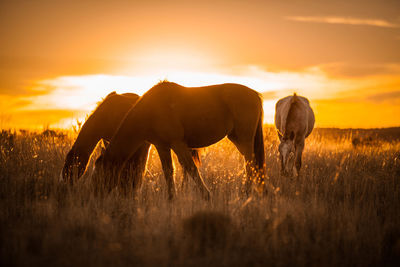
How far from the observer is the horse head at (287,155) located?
23.2 ft

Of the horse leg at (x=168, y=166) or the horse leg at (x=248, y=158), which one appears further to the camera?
the horse leg at (x=248, y=158)

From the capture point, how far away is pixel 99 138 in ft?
20.0

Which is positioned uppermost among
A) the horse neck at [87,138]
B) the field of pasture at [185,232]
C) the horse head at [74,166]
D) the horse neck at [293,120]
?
the horse neck at [293,120]

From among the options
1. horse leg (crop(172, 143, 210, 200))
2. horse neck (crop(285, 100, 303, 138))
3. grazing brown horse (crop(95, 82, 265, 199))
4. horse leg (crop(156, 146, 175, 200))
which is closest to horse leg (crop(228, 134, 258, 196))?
grazing brown horse (crop(95, 82, 265, 199))

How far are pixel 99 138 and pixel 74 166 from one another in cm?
89

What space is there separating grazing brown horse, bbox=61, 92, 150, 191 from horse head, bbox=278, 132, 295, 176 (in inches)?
130

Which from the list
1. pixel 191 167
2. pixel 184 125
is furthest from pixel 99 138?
pixel 191 167

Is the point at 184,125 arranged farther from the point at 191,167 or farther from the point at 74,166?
the point at 74,166

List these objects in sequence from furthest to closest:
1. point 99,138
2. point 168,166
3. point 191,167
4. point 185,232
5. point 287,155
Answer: point 287,155 → point 99,138 → point 168,166 → point 191,167 → point 185,232

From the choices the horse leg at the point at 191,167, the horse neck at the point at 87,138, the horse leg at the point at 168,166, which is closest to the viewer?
the horse leg at the point at 191,167

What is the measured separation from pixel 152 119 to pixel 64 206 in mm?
1905

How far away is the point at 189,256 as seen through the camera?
306 cm

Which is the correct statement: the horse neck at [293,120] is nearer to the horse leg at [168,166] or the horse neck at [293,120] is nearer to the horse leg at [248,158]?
the horse leg at [248,158]

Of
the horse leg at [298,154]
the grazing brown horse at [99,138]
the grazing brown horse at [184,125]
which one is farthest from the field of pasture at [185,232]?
the horse leg at [298,154]
